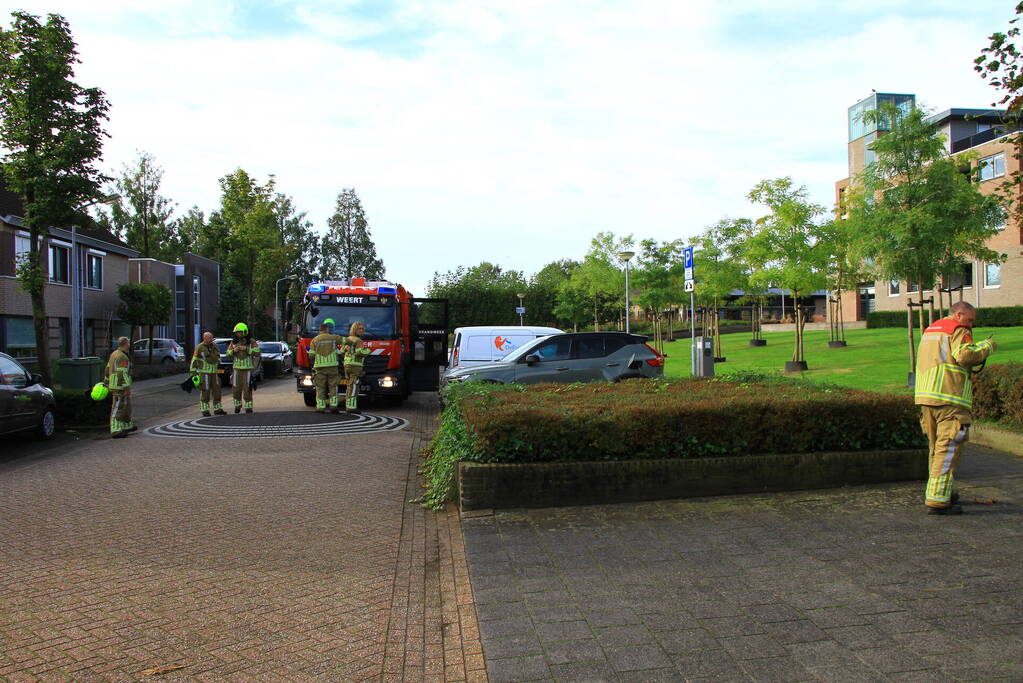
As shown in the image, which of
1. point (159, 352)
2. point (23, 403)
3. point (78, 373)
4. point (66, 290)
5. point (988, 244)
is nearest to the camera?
point (23, 403)

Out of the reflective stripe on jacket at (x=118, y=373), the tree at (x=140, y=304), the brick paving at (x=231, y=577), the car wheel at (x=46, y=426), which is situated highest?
the tree at (x=140, y=304)

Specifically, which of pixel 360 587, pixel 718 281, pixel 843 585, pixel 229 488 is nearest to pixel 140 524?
pixel 229 488

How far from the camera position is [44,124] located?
1809cm

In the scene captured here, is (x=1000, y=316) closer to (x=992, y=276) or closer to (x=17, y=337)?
(x=992, y=276)

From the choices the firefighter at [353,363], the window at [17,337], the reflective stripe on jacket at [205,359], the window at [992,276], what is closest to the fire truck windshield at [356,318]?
the firefighter at [353,363]

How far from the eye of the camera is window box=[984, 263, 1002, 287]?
125ft

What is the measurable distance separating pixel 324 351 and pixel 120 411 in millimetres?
3669

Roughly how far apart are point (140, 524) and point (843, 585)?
5288mm

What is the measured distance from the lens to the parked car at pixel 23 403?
10992 mm

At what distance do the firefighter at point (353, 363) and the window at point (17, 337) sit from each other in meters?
19.0

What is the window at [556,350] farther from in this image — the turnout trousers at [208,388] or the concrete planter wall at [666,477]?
the concrete planter wall at [666,477]

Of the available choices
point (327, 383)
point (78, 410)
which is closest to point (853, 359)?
point (327, 383)

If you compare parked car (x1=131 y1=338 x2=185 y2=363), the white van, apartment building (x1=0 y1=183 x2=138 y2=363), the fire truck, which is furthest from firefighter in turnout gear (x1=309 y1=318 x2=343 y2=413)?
parked car (x1=131 y1=338 x2=185 y2=363)

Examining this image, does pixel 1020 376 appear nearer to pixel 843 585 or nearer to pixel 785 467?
pixel 785 467
